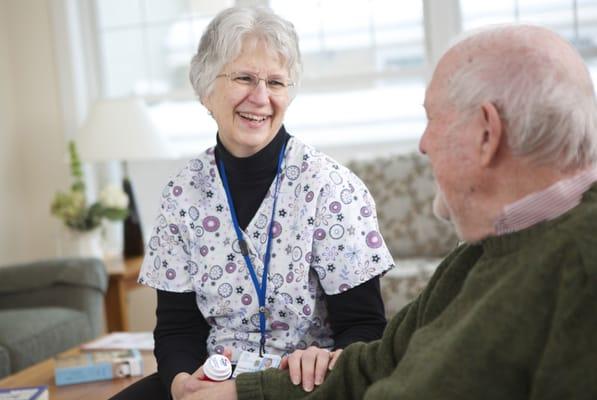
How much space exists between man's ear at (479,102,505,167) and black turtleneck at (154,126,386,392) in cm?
68

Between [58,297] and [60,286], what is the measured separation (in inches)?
1.9

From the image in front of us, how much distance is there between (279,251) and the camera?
1723mm

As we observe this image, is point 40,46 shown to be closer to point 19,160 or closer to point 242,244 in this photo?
point 19,160

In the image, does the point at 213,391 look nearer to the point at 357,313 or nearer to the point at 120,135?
the point at 357,313

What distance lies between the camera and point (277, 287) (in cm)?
171

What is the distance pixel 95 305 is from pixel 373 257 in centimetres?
216

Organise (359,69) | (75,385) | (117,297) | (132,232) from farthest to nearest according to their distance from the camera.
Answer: (359,69)
(132,232)
(117,297)
(75,385)

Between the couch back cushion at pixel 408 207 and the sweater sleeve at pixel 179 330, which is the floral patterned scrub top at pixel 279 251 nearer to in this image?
the sweater sleeve at pixel 179 330

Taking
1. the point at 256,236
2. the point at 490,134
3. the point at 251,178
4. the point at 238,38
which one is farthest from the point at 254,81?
the point at 490,134

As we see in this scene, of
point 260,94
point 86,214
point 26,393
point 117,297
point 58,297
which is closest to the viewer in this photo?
point 260,94

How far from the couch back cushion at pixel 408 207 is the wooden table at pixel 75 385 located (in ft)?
5.27

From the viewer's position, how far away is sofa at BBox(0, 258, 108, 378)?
3.28 m

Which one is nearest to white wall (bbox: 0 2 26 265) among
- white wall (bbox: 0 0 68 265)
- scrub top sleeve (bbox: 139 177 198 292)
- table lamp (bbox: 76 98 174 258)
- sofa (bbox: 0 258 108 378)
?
white wall (bbox: 0 0 68 265)

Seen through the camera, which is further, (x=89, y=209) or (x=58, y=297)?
(x=89, y=209)
